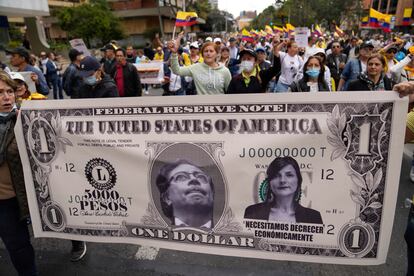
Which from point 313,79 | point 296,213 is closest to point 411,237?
point 296,213

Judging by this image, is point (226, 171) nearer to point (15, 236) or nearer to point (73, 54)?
point (15, 236)

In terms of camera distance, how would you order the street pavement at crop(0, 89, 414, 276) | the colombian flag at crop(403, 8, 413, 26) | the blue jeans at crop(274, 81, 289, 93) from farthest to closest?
the colombian flag at crop(403, 8, 413, 26)
the blue jeans at crop(274, 81, 289, 93)
the street pavement at crop(0, 89, 414, 276)

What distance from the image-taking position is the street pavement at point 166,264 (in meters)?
2.86

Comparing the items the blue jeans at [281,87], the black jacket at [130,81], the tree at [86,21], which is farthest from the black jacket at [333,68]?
the tree at [86,21]

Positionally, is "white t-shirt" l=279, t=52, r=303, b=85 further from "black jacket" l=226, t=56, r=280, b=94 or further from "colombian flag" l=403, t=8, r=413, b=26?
"colombian flag" l=403, t=8, r=413, b=26

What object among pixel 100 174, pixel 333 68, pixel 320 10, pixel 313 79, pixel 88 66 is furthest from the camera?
pixel 320 10

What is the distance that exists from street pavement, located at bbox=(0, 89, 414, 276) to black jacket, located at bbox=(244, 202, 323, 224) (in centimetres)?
86

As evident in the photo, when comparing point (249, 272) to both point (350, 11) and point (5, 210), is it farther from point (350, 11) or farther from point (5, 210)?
point (350, 11)

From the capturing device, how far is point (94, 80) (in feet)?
12.5

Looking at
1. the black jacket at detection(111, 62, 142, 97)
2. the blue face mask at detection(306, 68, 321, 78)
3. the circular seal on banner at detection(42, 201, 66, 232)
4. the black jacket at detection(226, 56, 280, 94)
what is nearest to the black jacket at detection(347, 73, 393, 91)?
the blue face mask at detection(306, 68, 321, 78)

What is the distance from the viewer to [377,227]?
2.10 meters

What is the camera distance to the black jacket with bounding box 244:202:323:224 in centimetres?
216

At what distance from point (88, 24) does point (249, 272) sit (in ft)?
133

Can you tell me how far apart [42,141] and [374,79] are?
12.2ft
